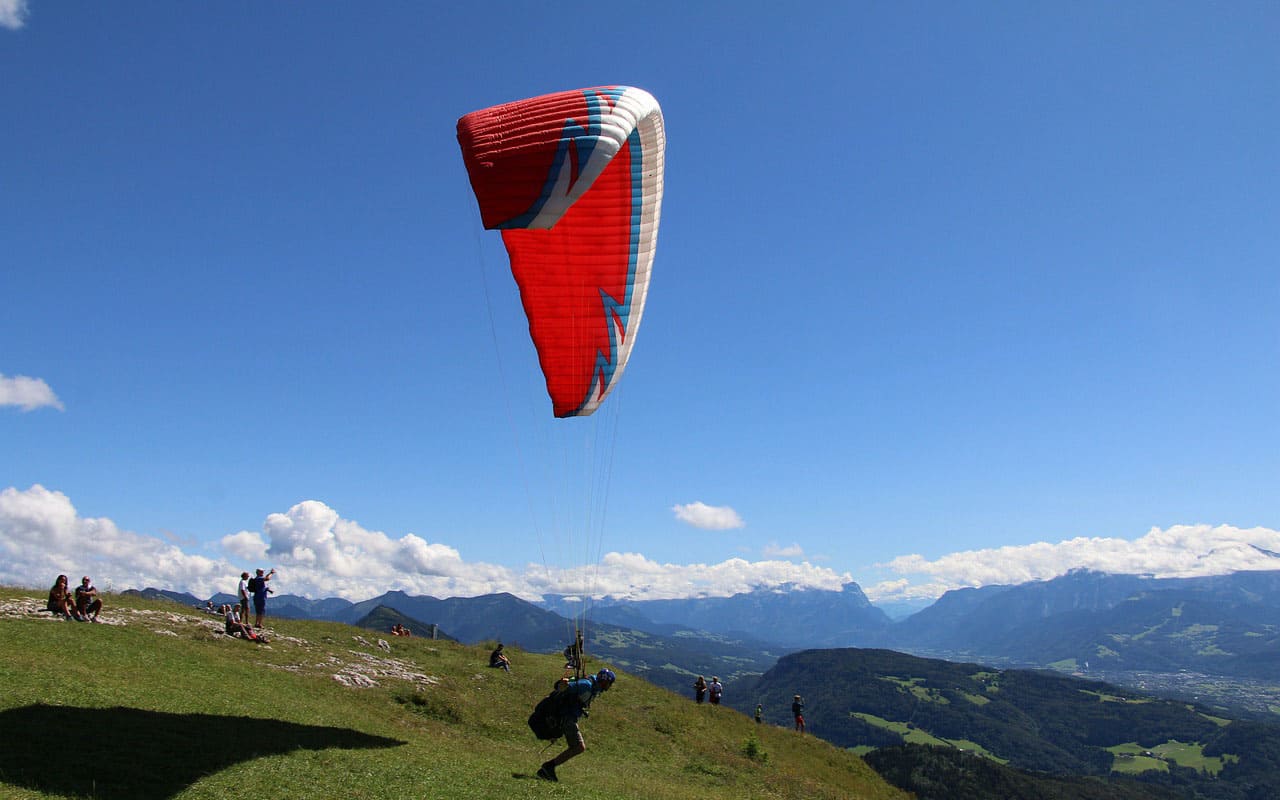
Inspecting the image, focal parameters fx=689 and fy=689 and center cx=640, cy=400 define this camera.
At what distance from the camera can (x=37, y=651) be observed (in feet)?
51.9

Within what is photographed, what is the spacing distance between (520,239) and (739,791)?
17366mm

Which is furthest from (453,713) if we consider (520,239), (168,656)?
(520,239)

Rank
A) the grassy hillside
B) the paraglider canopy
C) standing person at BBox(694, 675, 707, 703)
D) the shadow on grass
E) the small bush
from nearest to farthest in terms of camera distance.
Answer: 1. the shadow on grass
2. the grassy hillside
3. the paraglider canopy
4. the small bush
5. standing person at BBox(694, 675, 707, 703)

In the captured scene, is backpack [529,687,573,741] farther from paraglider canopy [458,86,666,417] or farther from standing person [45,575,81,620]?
standing person [45,575,81,620]

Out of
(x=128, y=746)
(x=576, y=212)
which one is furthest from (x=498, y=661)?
(x=576, y=212)

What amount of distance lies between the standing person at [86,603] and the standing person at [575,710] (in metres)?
15.1

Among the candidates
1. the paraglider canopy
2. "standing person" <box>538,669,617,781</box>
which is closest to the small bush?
"standing person" <box>538,669,617,781</box>

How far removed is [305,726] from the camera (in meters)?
14.9

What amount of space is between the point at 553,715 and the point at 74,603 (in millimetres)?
16100

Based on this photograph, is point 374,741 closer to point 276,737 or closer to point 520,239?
point 276,737

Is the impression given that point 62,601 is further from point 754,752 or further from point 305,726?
point 754,752

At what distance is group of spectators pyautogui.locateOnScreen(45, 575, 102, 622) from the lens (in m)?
19.8

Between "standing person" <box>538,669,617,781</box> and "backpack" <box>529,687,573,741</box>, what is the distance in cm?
6

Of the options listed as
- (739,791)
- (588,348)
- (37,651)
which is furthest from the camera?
(739,791)
